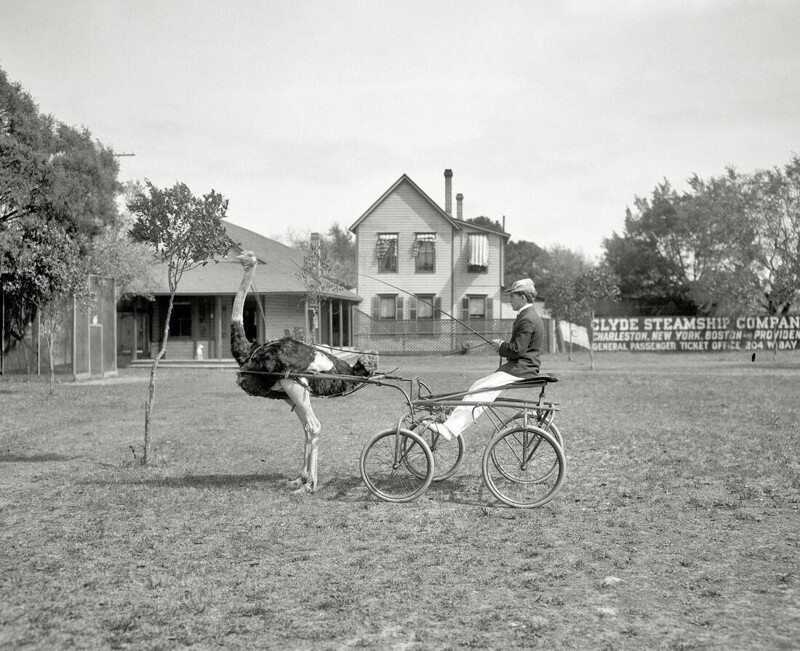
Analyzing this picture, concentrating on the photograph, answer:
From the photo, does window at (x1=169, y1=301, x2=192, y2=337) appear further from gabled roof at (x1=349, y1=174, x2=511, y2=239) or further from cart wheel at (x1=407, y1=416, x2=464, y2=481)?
cart wheel at (x1=407, y1=416, x2=464, y2=481)

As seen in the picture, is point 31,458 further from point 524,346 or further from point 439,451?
point 524,346

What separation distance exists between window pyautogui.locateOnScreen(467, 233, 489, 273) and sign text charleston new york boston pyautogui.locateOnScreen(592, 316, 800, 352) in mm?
8308

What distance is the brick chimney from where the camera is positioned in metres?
47.6

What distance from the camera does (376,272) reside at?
148 ft

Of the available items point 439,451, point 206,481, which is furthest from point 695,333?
point 206,481

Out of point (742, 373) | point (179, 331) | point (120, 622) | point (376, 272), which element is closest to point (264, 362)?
→ point (120, 622)

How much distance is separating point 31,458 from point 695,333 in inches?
1712

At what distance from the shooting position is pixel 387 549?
19.9 feet

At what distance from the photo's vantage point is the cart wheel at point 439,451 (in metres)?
7.97

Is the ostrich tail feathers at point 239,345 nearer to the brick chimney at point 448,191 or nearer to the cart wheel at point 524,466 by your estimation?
the cart wheel at point 524,466

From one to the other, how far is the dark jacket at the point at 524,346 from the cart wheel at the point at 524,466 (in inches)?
23.8

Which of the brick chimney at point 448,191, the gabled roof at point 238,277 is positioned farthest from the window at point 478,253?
the gabled roof at point 238,277

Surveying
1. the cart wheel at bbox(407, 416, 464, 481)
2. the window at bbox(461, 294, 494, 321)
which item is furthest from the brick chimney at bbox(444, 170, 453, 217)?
the cart wheel at bbox(407, 416, 464, 481)

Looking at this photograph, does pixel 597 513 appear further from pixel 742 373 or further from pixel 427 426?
pixel 742 373
